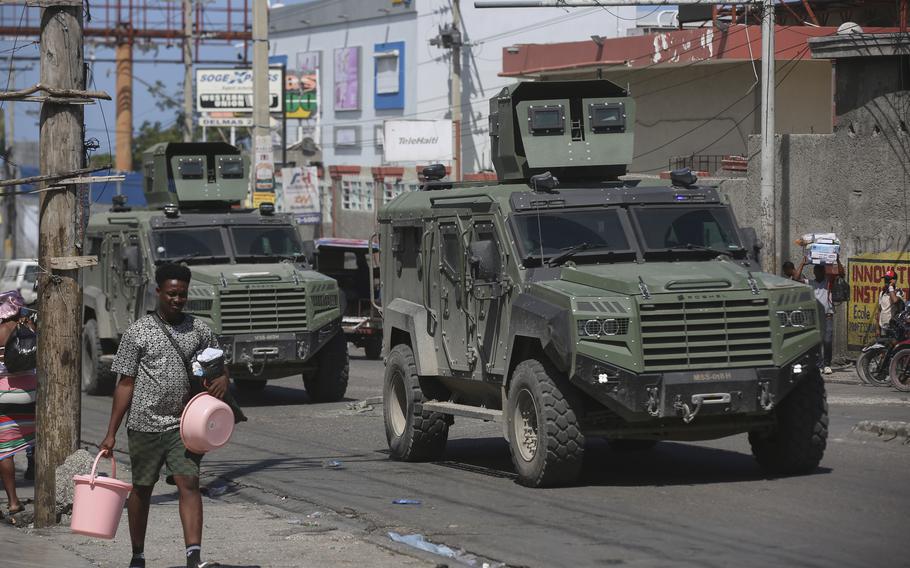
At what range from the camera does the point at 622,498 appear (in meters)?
11.1

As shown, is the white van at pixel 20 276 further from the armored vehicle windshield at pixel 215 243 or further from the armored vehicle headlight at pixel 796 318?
the armored vehicle headlight at pixel 796 318

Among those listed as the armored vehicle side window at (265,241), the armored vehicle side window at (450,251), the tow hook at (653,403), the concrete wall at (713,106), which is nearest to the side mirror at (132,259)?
the armored vehicle side window at (265,241)

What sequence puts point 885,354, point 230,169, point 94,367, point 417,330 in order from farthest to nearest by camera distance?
1. point 94,367
2. point 230,169
3. point 885,354
4. point 417,330

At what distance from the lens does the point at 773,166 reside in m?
A: 24.2

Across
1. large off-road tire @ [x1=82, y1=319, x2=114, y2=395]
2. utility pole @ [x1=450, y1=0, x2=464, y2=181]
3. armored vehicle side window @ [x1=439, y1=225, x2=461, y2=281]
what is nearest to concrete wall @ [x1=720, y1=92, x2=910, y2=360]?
large off-road tire @ [x1=82, y1=319, x2=114, y2=395]

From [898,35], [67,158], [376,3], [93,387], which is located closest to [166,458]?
[67,158]

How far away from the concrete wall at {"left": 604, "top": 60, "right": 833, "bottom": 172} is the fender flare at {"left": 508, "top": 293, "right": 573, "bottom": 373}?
919 inches

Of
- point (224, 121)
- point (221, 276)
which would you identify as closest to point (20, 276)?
point (224, 121)

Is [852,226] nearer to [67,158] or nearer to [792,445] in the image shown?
[792,445]

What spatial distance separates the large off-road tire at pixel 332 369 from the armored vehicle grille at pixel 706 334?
400 inches

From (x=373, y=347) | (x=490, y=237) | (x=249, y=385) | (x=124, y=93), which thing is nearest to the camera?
(x=490, y=237)

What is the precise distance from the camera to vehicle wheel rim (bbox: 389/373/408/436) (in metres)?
14.5

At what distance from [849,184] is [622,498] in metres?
15.4

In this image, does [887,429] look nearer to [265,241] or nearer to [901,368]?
[901,368]
